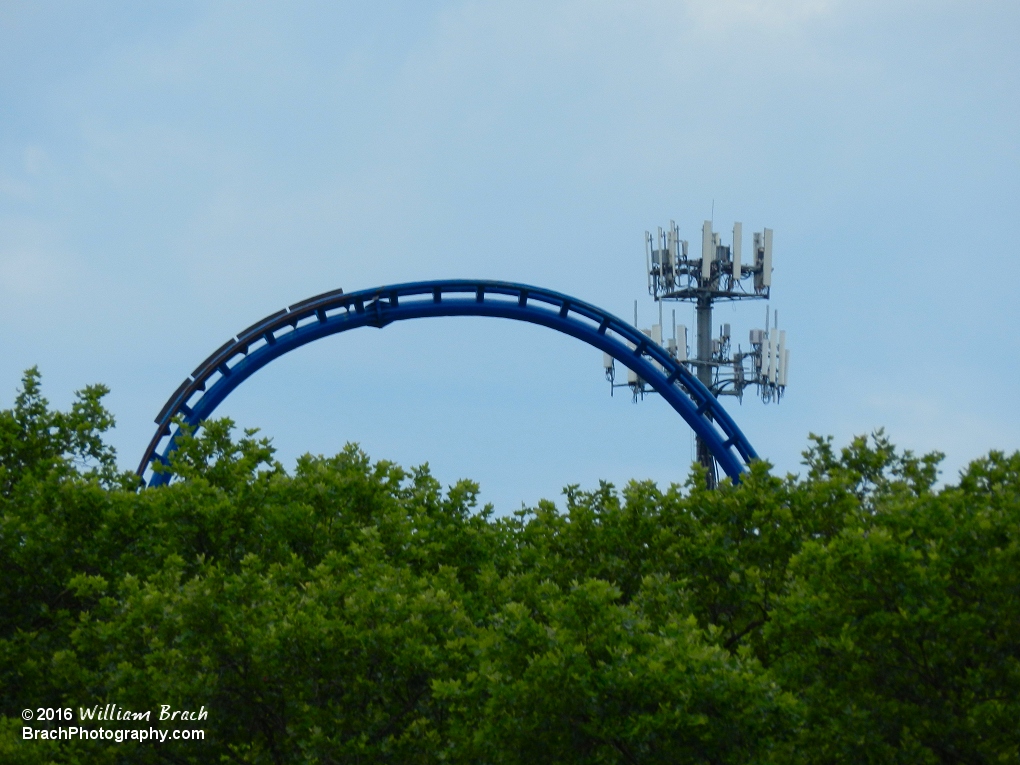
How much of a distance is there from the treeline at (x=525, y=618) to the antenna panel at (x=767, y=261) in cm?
1931

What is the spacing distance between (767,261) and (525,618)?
28698 mm

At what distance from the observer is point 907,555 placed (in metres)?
15.3

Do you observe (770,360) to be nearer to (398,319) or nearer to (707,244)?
(707,244)

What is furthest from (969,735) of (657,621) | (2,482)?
(2,482)

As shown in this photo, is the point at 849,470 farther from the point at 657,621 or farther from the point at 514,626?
the point at 514,626

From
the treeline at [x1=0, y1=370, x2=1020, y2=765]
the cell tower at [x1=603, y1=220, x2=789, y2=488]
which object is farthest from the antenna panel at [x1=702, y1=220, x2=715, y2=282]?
the treeline at [x1=0, y1=370, x2=1020, y2=765]

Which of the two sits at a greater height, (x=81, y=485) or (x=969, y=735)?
(x=81, y=485)

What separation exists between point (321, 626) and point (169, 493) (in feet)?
18.4

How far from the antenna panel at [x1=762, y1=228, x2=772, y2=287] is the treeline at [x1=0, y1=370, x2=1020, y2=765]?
19.3 m

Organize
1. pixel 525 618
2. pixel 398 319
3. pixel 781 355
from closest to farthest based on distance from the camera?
pixel 525 618, pixel 398 319, pixel 781 355

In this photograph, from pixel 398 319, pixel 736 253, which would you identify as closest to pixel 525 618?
pixel 398 319

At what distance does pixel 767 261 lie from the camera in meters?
41.4

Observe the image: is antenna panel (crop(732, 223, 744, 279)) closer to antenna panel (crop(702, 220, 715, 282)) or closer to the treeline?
antenna panel (crop(702, 220, 715, 282))

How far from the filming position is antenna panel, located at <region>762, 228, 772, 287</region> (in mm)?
41312
